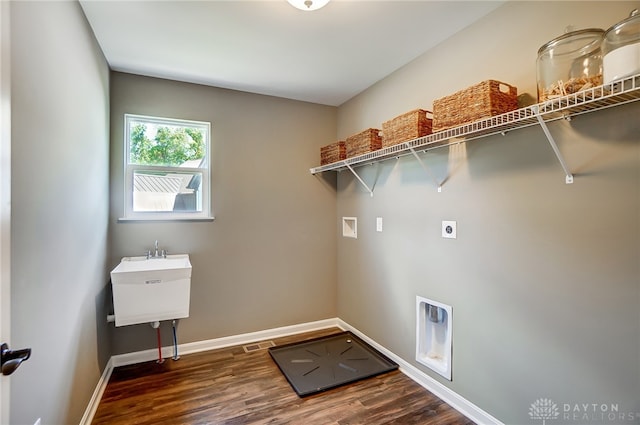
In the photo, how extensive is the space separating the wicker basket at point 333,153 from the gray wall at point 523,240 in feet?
1.91

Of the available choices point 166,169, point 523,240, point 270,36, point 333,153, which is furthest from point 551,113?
point 166,169

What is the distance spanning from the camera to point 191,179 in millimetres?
2957

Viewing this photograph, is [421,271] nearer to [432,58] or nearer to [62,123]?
[432,58]

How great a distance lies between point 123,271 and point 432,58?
2.75 metres

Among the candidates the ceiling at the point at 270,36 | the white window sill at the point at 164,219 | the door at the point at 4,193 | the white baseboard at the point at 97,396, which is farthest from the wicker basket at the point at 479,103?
the white baseboard at the point at 97,396

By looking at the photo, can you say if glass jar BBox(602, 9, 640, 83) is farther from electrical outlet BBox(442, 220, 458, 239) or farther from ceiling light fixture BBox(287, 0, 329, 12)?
ceiling light fixture BBox(287, 0, 329, 12)

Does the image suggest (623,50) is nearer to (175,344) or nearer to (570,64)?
(570,64)

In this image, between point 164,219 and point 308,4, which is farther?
point 164,219

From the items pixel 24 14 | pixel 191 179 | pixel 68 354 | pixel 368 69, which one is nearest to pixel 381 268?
pixel 368 69

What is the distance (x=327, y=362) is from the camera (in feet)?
8.68

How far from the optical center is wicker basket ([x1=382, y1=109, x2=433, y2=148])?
2107 mm

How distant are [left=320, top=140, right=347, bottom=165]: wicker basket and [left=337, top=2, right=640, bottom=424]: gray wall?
581 mm
